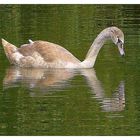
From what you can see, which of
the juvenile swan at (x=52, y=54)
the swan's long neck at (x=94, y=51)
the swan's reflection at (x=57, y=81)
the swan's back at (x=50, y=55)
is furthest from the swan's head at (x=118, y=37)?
the swan's back at (x=50, y=55)

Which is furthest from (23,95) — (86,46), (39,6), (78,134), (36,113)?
(39,6)

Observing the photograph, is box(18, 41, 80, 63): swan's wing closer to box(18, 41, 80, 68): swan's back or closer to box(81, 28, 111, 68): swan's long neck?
box(18, 41, 80, 68): swan's back

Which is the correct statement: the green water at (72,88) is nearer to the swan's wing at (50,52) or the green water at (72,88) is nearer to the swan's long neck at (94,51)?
the swan's long neck at (94,51)

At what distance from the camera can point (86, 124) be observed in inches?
563

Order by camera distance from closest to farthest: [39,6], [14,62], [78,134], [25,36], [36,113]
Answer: [78,134]
[36,113]
[14,62]
[25,36]
[39,6]

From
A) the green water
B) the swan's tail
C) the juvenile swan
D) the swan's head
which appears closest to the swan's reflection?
the green water

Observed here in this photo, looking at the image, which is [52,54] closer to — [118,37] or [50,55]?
[50,55]

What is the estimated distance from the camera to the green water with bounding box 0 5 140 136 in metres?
14.3

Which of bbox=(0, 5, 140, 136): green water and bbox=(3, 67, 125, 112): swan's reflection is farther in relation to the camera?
bbox=(3, 67, 125, 112): swan's reflection

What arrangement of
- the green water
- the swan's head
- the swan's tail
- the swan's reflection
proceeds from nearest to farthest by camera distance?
the green water
the swan's reflection
the swan's head
the swan's tail

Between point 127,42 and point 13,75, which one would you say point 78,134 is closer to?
point 13,75

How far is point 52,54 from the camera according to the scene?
1914 cm

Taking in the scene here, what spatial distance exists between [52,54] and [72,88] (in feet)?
8.35

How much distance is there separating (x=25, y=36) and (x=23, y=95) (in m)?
6.33
